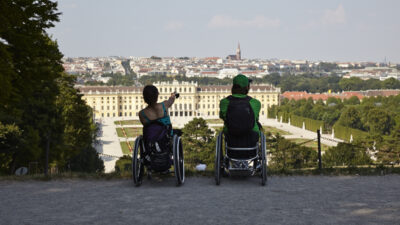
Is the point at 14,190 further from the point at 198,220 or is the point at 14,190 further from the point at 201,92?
the point at 201,92

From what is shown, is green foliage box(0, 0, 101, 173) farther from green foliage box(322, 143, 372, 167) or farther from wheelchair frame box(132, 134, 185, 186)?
green foliage box(322, 143, 372, 167)

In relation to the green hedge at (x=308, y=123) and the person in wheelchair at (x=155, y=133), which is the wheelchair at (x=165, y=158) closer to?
the person in wheelchair at (x=155, y=133)

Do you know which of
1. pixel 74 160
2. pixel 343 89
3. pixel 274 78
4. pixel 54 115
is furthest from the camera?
pixel 274 78

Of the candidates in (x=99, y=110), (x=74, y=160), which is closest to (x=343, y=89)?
(x=99, y=110)

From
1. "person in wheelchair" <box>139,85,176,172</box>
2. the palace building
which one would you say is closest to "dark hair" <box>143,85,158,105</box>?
"person in wheelchair" <box>139,85,176,172</box>

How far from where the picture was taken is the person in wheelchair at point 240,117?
19.2 ft

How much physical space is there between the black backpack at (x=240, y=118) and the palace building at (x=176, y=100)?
7850 cm

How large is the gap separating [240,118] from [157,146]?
37.8 inches

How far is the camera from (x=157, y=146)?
5.78 m

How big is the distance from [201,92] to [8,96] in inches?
3211

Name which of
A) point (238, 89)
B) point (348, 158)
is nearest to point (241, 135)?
point (238, 89)

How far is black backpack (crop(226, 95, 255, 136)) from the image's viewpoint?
584 centimetres

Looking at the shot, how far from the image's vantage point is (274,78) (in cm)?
15250

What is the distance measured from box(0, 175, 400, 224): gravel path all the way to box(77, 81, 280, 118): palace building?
3083 inches
